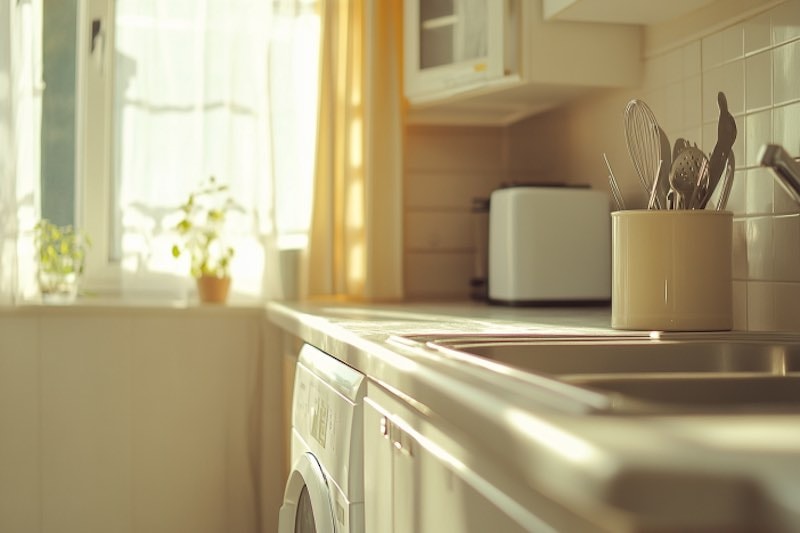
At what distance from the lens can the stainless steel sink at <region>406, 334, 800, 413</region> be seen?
102 centimetres

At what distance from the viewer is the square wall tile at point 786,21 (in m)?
1.51

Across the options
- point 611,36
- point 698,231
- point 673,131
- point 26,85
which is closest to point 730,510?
point 698,231

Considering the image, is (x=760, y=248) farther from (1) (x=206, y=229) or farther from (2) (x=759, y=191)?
(1) (x=206, y=229)

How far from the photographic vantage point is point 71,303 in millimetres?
2500

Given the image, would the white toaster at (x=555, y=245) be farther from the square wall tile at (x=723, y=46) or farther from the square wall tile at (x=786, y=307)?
the square wall tile at (x=786, y=307)

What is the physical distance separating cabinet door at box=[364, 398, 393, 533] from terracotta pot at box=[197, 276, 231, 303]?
1287mm

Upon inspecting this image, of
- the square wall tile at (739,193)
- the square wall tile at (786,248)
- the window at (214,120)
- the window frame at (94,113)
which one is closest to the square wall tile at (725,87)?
the square wall tile at (739,193)

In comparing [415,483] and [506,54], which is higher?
[506,54]

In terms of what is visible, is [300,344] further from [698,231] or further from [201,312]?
[698,231]

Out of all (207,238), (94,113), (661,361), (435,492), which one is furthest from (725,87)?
(94,113)

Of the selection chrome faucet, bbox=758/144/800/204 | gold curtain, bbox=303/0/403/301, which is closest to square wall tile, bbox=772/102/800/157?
chrome faucet, bbox=758/144/800/204

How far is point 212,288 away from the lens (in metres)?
2.56

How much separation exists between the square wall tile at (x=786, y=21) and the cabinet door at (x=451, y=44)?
0.69m

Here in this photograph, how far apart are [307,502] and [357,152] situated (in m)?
1.10
